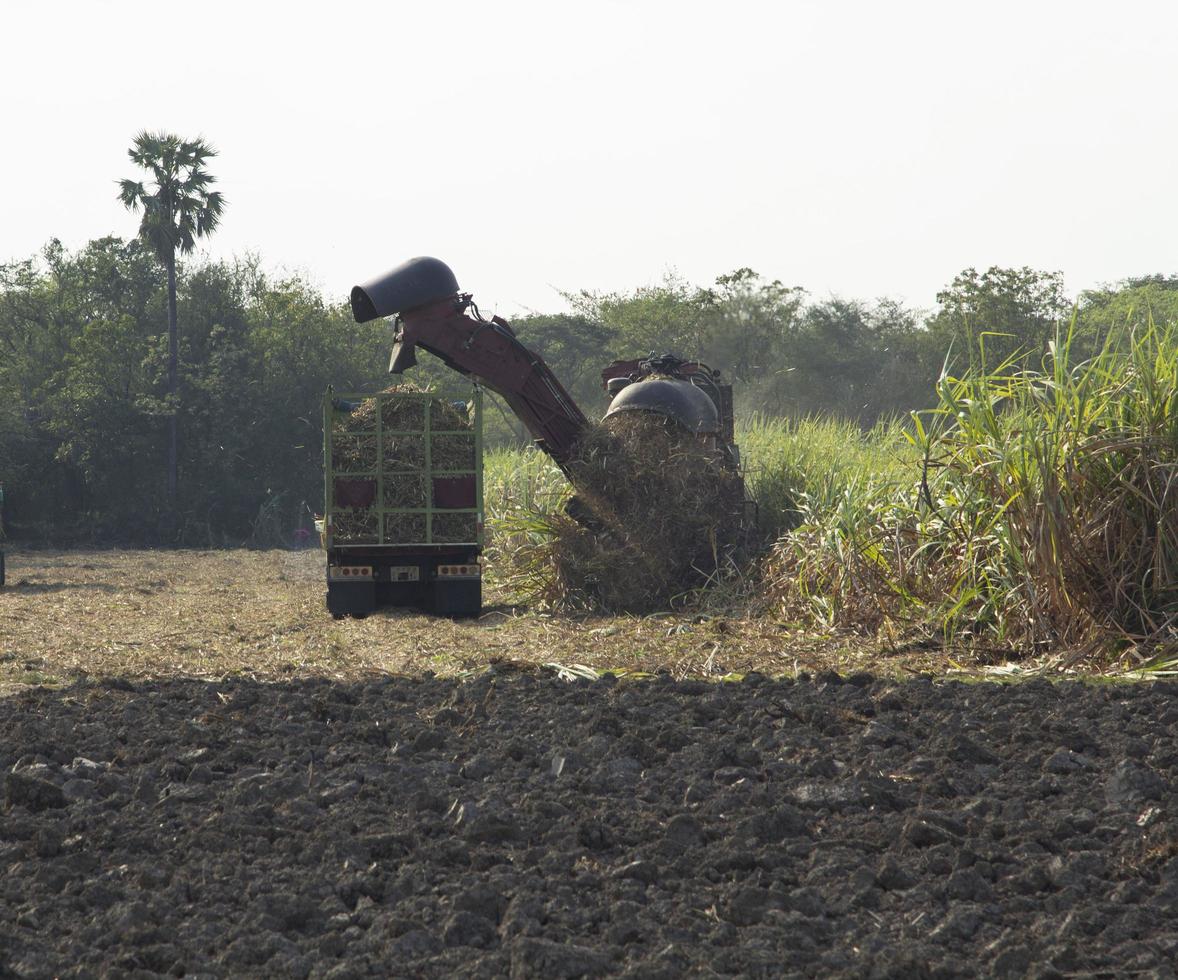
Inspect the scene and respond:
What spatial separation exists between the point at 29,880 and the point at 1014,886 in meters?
2.89

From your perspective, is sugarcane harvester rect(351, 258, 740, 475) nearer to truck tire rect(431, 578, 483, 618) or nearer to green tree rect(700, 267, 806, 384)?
truck tire rect(431, 578, 483, 618)

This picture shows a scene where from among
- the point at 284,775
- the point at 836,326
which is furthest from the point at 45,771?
the point at 836,326

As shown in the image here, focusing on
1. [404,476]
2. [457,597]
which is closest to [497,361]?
[404,476]

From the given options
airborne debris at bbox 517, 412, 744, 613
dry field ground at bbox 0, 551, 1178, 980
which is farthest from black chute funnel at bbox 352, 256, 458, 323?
dry field ground at bbox 0, 551, 1178, 980

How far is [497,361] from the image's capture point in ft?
45.1

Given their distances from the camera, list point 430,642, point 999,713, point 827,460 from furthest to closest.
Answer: point 827,460, point 430,642, point 999,713

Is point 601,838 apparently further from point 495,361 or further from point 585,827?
point 495,361

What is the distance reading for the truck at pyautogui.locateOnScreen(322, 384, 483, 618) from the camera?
12.8 meters

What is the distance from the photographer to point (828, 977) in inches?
131

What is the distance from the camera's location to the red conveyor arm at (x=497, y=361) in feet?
43.7

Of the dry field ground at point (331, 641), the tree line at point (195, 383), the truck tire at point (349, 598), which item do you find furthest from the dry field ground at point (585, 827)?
the tree line at point (195, 383)

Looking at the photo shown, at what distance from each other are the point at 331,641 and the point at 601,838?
261 inches

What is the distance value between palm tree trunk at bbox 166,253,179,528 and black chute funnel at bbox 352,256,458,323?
919 inches

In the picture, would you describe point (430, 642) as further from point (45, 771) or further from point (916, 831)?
point (916, 831)
